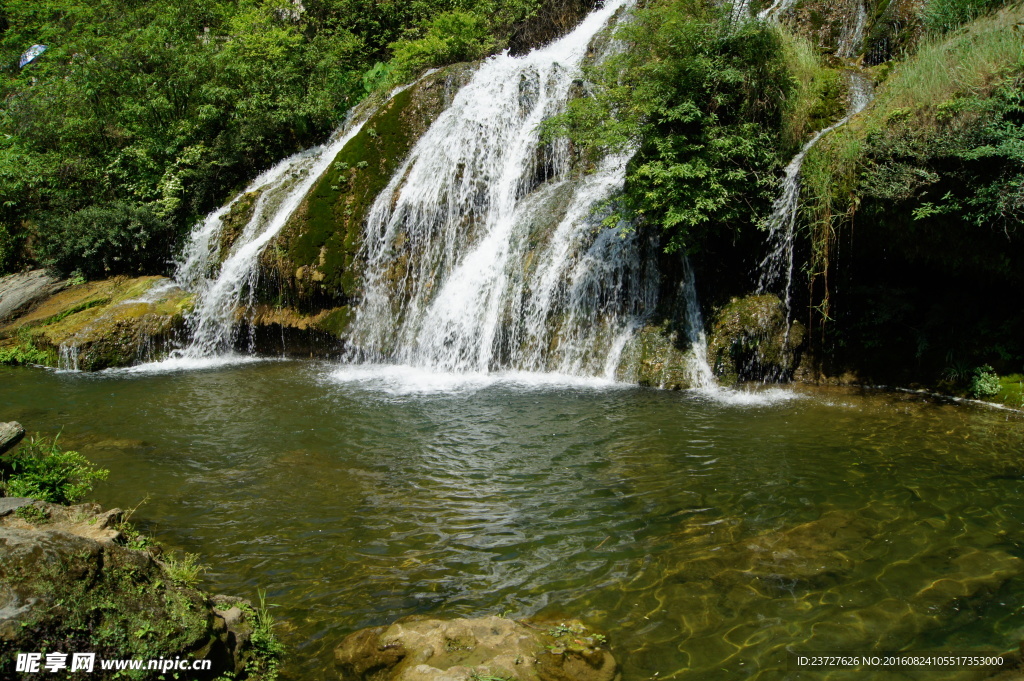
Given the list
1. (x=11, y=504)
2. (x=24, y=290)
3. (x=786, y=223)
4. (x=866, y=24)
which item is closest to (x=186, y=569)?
(x=11, y=504)

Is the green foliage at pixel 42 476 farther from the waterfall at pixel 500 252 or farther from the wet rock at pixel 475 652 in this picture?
the waterfall at pixel 500 252

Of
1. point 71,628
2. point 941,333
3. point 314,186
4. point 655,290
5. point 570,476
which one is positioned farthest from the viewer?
point 314,186

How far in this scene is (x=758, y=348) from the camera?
1062cm

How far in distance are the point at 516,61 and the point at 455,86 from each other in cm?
195

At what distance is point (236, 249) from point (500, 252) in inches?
282

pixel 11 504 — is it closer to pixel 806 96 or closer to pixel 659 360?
pixel 659 360

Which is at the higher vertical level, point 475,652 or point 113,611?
point 113,611

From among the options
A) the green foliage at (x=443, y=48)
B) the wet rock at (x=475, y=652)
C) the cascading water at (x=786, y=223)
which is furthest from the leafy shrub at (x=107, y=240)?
the wet rock at (x=475, y=652)

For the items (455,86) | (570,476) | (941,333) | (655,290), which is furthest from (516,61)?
(570,476)

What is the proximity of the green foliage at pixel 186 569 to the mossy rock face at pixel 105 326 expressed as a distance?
10.3 meters

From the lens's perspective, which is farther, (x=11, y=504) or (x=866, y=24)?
(x=866, y=24)

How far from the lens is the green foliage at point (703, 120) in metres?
10.3

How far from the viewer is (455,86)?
16.1 metres

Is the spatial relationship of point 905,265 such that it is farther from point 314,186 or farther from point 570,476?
point 314,186
